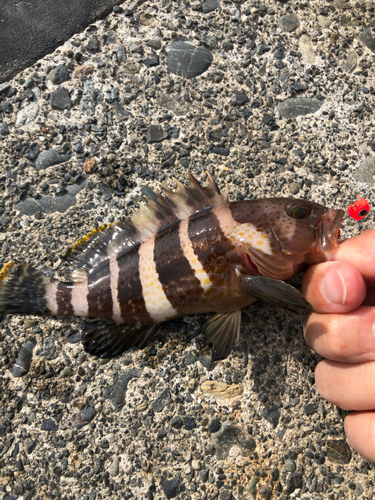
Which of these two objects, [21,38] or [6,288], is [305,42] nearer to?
[21,38]

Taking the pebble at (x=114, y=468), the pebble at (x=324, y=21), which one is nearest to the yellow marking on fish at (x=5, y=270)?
the pebble at (x=114, y=468)

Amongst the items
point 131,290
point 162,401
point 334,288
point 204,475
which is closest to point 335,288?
point 334,288

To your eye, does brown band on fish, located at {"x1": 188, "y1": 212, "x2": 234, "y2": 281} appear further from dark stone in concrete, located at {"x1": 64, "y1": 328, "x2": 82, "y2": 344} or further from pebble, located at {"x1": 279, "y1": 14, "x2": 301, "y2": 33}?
pebble, located at {"x1": 279, "y1": 14, "x2": 301, "y2": 33}

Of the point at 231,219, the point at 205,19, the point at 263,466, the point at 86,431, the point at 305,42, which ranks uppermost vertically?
the point at 205,19

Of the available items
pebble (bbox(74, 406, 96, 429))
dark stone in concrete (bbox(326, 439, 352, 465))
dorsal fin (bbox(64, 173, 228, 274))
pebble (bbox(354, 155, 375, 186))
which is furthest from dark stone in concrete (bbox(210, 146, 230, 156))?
dark stone in concrete (bbox(326, 439, 352, 465))

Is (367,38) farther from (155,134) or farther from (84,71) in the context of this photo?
(84,71)

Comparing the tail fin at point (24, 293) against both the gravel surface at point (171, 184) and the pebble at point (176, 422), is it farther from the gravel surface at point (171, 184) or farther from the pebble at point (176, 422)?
the pebble at point (176, 422)

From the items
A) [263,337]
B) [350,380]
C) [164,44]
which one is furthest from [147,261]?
[164,44]

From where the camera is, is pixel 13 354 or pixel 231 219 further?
pixel 13 354
